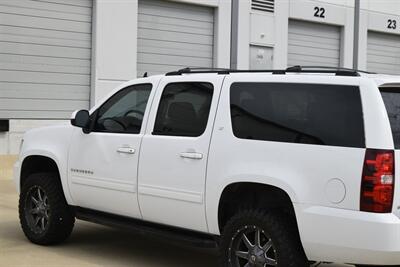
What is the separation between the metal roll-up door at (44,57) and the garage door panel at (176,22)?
1.75m

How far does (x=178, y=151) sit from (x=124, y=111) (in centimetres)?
107

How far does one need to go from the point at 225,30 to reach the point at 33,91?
6.29 metres

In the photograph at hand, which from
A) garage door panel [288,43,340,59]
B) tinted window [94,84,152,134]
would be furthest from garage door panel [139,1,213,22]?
tinted window [94,84,152,134]

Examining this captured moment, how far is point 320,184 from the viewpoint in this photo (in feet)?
15.9

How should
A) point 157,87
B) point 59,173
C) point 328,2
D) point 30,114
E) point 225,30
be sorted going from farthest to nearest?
point 328,2
point 225,30
point 30,114
point 59,173
point 157,87

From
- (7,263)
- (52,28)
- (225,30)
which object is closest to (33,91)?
(52,28)

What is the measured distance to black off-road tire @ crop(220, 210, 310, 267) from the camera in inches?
197

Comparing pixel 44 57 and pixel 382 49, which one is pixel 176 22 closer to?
pixel 44 57

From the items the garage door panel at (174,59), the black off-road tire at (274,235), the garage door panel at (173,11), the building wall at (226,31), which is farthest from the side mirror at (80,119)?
the garage door panel at (173,11)

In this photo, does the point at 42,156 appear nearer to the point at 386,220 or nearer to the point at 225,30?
the point at 386,220

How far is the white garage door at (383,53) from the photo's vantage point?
2391cm

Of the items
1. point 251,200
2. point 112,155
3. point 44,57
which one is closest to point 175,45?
point 44,57

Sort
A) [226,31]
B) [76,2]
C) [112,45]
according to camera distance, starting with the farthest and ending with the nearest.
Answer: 1. [226,31]
2. [112,45]
3. [76,2]

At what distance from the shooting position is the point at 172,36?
1828 cm
